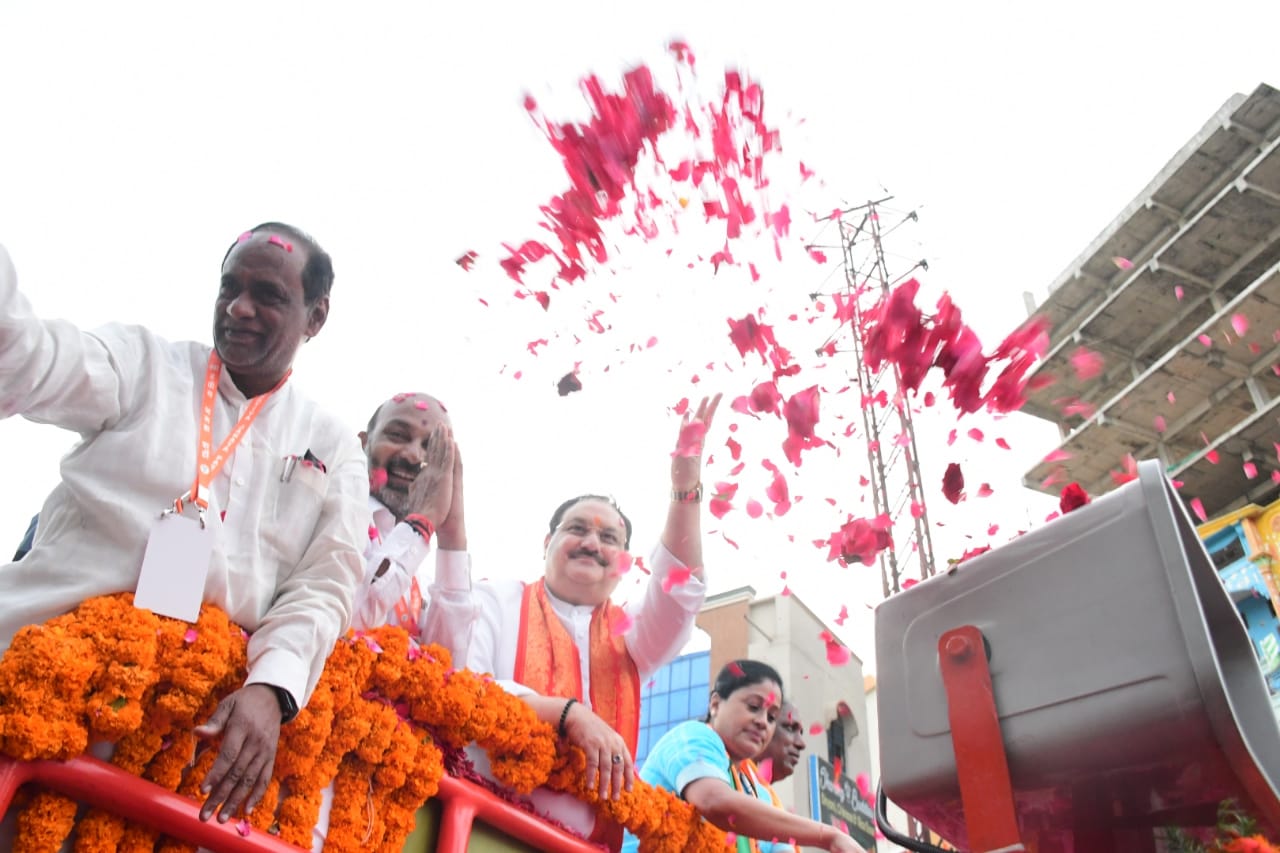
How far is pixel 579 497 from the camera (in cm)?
377

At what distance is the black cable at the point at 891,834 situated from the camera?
1.82 m

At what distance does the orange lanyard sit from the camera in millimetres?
1788

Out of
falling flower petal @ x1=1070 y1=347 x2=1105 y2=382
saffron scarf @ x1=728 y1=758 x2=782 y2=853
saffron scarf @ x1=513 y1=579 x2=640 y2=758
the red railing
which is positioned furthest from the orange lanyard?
falling flower petal @ x1=1070 y1=347 x2=1105 y2=382

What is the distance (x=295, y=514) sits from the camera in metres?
2.00

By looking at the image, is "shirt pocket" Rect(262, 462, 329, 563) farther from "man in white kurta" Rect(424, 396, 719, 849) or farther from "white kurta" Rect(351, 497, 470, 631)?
"man in white kurta" Rect(424, 396, 719, 849)

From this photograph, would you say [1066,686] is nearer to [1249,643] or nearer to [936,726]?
[936,726]

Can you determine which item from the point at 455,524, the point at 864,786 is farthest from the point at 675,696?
the point at 455,524

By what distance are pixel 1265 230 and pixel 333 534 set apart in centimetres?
2289

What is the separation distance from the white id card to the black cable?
1.38m

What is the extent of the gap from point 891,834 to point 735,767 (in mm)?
1617

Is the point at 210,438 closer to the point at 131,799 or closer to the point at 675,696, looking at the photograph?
the point at 131,799

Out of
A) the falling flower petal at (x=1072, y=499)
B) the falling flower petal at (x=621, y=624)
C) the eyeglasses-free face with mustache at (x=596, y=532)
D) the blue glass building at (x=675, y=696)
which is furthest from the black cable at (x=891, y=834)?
the blue glass building at (x=675, y=696)

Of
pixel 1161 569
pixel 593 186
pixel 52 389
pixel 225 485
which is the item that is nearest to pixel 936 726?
pixel 1161 569

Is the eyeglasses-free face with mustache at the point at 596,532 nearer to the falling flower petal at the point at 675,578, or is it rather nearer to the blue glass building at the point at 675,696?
the falling flower petal at the point at 675,578
